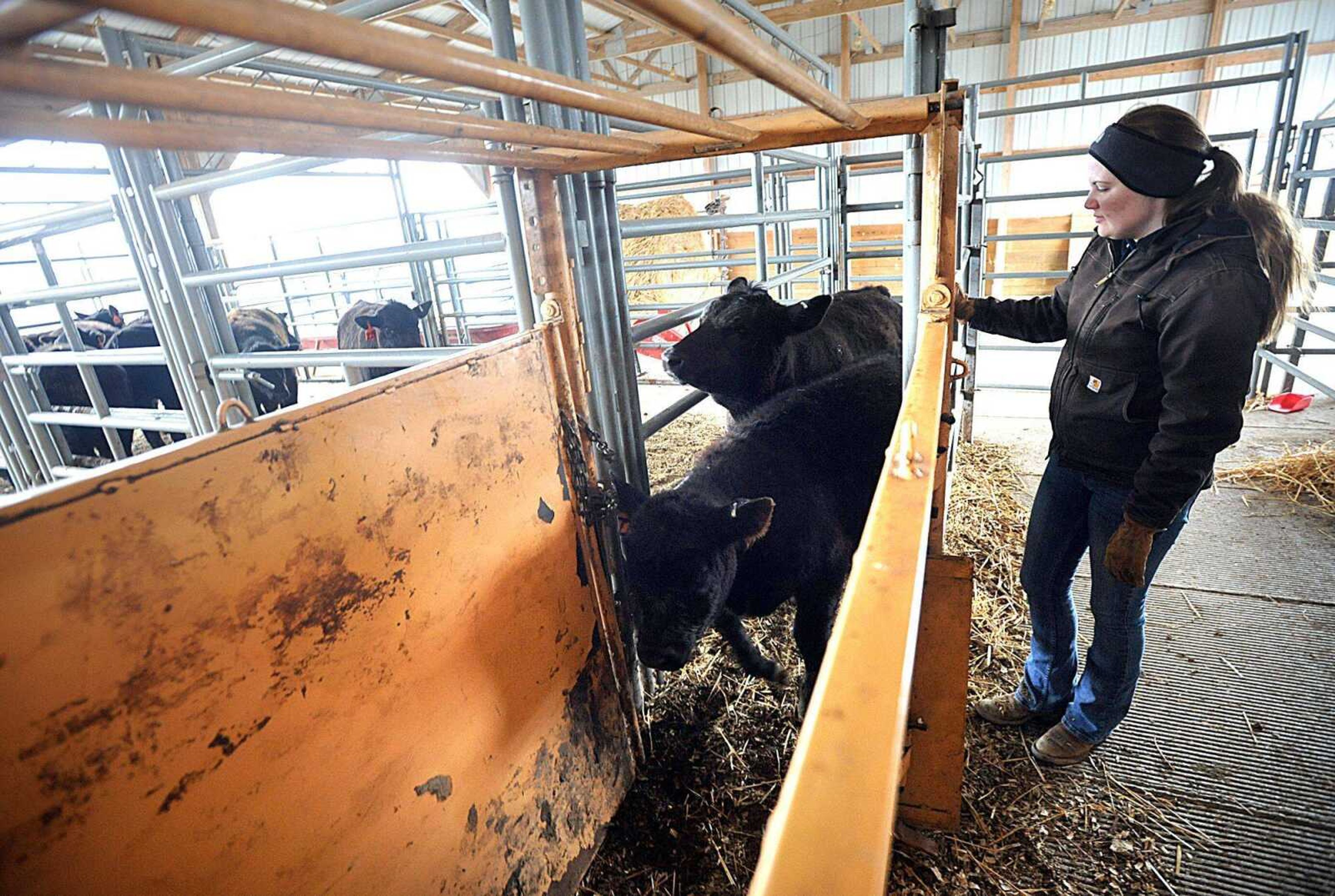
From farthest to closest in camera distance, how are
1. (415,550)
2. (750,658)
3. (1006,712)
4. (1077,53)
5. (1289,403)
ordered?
→ 1. (1077,53)
2. (1289,403)
3. (750,658)
4. (1006,712)
5. (415,550)

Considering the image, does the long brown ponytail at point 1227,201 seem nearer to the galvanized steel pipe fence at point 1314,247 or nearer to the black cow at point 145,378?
the galvanized steel pipe fence at point 1314,247

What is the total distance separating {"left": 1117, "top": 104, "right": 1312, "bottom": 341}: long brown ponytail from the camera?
1.61 metres

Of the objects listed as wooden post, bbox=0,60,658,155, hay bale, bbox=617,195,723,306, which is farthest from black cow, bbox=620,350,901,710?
hay bale, bbox=617,195,723,306

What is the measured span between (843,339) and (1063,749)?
2.62m

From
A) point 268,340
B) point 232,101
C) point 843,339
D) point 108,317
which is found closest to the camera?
point 232,101

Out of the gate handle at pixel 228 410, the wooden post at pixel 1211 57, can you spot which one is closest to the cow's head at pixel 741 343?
the gate handle at pixel 228 410

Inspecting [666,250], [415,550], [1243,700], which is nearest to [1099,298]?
[1243,700]

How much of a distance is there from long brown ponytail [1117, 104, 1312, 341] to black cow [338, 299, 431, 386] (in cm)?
567

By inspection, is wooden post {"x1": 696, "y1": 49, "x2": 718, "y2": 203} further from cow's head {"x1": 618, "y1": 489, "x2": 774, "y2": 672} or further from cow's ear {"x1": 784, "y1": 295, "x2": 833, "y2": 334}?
cow's head {"x1": 618, "y1": 489, "x2": 774, "y2": 672}

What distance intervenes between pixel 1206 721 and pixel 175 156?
5055mm

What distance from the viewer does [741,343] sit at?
3.44 meters

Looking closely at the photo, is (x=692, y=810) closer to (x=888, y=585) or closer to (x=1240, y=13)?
(x=888, y=585)

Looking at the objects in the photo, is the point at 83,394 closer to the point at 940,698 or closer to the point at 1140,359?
the point at 940,698

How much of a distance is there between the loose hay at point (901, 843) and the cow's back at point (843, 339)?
1.80 metres
